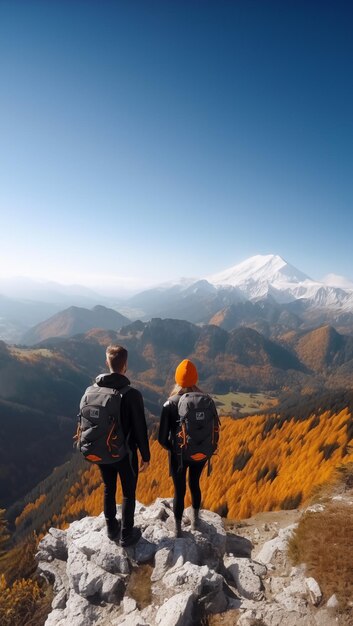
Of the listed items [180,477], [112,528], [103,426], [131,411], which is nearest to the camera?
[103,426]

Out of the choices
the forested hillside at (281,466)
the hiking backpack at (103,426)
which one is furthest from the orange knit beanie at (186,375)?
the forested hillside at (281,466)

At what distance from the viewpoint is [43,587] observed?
9.37 metres

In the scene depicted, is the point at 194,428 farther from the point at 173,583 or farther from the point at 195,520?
the point at 173,583

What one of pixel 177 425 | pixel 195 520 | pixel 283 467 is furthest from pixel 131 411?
pixel 283 467

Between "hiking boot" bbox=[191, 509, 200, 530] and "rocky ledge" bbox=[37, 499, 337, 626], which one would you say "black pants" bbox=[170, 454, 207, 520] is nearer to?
"hiking boot" bbox=[191, 509, 200, 530]

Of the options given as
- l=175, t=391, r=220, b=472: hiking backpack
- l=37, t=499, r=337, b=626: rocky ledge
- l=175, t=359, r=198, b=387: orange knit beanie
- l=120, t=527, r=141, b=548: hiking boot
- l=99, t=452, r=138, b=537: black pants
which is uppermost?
l=175, t=359, r=198, b=387: orange knit beanie

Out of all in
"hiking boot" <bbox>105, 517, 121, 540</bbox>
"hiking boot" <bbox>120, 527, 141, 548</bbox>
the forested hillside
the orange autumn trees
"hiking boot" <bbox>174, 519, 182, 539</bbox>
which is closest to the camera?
"hiking boot" <bbox>120, 527, 141, 548</bbox>

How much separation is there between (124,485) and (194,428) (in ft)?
7.46

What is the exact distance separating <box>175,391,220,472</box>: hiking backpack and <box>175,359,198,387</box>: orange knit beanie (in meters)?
0.28

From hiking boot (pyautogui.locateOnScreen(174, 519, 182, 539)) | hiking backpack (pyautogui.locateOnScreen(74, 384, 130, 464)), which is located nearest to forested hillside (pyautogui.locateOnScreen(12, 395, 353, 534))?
hiking boot (pyautogui.locateOnScreen(174, 519, 182, 539))

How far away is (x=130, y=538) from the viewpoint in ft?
26.2

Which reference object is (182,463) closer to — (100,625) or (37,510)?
(100,625)

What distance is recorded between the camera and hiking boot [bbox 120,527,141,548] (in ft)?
26.1

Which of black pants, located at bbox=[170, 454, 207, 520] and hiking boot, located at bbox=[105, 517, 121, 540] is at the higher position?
black pants, located at bbox=[170, 454, 207, 520]
